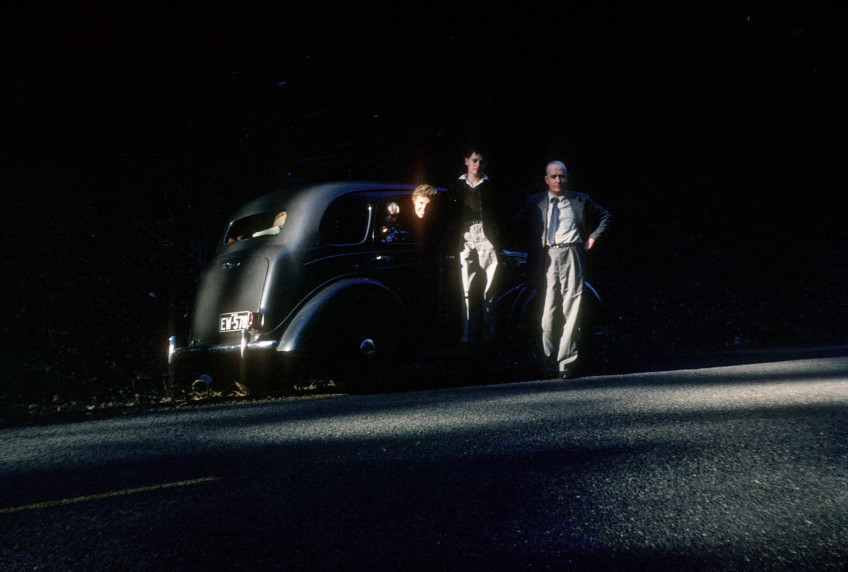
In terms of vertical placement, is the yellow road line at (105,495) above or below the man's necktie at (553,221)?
below

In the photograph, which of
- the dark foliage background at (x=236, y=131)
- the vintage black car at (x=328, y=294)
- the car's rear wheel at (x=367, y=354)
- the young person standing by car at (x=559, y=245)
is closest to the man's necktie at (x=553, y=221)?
the young person standing by car at (x=559, y=245)

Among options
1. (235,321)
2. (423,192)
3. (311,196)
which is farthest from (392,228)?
(235,321)

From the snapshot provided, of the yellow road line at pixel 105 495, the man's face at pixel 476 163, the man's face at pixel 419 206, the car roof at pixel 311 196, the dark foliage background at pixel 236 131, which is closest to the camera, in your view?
the yellow road line at pixel 105 495

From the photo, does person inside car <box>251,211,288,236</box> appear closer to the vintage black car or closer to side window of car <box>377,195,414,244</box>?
the vintage black car

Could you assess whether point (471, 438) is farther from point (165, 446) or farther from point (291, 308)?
point (291, 308)

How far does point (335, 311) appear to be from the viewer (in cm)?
673

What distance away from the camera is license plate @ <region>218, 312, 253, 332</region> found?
6520 millimetres

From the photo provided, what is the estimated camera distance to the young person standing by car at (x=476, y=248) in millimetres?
7535

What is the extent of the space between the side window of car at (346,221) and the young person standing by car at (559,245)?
69.6 inches

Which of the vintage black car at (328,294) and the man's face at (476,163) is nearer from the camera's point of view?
the vintage black car at (328,294)

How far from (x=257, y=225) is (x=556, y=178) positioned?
317 cm

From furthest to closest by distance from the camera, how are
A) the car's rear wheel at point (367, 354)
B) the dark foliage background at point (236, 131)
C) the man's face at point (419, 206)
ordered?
the dark foliage background at point (236, 131)
the man's face at point (419, 206)
the car's rear wheel at point (367, 354)

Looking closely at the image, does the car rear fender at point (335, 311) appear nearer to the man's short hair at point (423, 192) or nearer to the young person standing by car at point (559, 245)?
the man's short hair at point (423, 192)

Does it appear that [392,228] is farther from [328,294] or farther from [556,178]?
[556,178]
